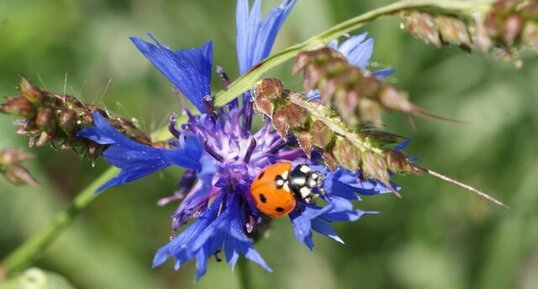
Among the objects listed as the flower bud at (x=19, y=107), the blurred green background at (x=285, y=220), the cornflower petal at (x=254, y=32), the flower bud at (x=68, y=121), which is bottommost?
Result: the blurred green background at (x=285, y=220)

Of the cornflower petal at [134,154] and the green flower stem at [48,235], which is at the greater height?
the cornflower petal at [134,154]

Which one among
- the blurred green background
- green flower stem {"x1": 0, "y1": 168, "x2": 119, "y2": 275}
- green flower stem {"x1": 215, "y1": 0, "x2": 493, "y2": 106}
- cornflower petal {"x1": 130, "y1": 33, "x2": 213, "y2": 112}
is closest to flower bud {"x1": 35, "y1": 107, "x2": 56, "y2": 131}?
cornflower petal {"x1": 130, "y1": 33, "x2": 213, "y2": 112}

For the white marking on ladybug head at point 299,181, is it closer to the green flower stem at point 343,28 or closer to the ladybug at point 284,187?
the ladybug at point 284,187

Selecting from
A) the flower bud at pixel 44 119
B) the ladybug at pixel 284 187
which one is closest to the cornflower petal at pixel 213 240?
the ladybug at pixel 284 187

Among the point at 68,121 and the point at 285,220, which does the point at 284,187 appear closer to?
the point at 68,121

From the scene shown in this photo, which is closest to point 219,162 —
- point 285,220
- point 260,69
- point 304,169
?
point 304,169

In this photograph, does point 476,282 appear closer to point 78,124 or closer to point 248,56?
point 248,56

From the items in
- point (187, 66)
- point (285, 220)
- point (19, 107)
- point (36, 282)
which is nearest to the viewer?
→ point (19, 107)
